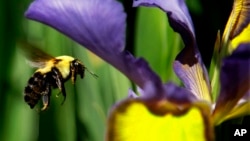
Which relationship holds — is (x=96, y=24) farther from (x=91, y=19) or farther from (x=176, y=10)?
(x=176, y=10)

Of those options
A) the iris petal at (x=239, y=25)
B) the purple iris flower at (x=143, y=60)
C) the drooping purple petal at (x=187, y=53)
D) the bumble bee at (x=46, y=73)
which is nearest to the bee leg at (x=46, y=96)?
the bumble bee at (x=46, y=73)

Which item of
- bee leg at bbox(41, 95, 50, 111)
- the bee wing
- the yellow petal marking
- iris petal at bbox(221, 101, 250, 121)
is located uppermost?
the bee wing

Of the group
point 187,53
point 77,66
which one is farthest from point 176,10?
point 77,66

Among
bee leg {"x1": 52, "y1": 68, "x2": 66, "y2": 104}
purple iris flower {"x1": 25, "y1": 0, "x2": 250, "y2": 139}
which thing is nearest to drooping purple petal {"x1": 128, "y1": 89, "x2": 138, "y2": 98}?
purple iris flower {"x1": 25, "y1": 0, "x2": 250, "y2": 139}

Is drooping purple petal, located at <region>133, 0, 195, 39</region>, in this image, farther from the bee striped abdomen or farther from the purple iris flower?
the bee striped abdomen

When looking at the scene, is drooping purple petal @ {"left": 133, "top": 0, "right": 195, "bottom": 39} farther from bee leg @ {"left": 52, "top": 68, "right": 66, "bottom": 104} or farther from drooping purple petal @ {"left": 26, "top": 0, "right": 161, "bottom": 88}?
bee leg @ {"left": 52, "top": 68, "right": 66, "bottom": 104}

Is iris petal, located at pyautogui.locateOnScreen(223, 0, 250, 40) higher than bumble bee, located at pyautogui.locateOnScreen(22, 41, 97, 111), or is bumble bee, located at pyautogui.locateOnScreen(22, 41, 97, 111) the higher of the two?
iris petal, located at pyautogui.locateOnScreen(223, 0, 250, 40)
